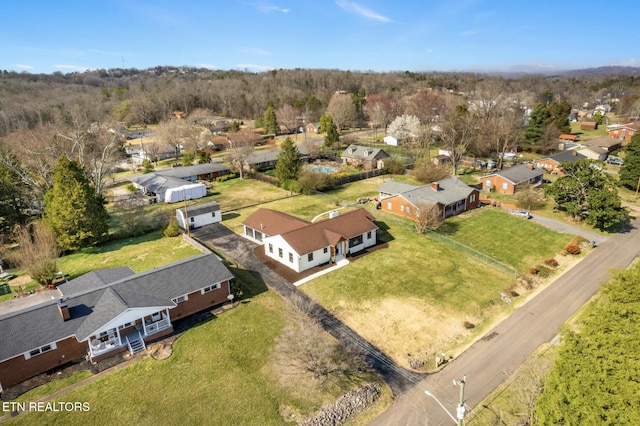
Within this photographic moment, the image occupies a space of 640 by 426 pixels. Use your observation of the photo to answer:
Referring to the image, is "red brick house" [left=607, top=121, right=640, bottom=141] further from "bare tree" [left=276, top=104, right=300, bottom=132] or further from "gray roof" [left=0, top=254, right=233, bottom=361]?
"gray roof" [left=0, top=254, right=233, bottom=361]

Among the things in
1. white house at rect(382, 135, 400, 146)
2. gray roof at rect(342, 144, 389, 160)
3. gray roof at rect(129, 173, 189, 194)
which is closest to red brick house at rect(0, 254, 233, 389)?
gray roof at rect(129, 173, 189, 194)

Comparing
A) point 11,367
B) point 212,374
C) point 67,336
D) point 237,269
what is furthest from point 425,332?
point 11,367

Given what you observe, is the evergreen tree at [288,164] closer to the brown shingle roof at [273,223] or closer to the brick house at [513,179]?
the brown shingle roof at [273,223]

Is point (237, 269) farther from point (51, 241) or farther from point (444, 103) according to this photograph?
point (444, 103)

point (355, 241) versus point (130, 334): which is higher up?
point (355, 241)

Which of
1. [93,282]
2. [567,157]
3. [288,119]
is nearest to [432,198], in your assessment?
[93,282]

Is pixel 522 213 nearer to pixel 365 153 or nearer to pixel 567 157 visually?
pixel 567 157
